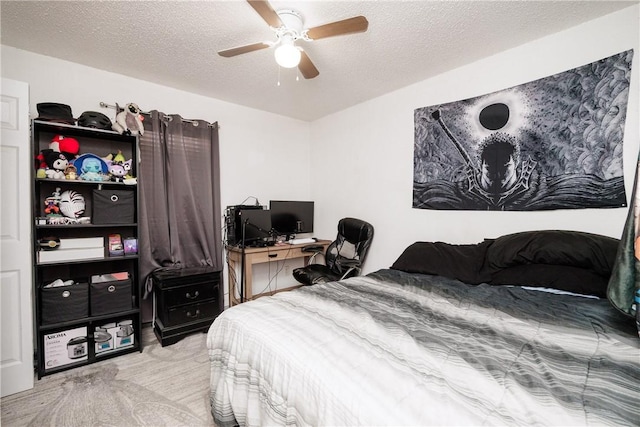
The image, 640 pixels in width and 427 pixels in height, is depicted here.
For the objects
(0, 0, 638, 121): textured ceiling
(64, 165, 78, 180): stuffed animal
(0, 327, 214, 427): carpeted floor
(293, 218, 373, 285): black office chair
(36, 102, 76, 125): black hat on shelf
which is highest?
(0, 0, 638, 121): textured ceiling

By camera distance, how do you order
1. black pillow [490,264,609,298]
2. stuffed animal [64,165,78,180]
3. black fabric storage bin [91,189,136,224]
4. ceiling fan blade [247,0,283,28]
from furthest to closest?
black fabric storage bin [91,189,136,224]
stuffed animal [64,165,78,180]
black pillow [490,264,609,298]
ceiling fan blade [247,0,283,28]

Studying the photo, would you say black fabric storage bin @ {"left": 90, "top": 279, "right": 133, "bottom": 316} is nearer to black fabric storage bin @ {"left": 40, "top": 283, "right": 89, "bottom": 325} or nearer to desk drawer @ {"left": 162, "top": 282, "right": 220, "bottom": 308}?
black fabric storage bin @ {"left": 40, "top": 283, "right": 89, "bottom": 325}

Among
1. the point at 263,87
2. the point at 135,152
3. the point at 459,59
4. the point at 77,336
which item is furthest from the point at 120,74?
the point at 459,59

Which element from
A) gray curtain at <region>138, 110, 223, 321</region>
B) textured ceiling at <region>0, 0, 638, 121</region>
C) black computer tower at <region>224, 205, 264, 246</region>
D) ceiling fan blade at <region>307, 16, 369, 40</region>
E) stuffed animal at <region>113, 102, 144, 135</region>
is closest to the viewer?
ceiling fan blade at <region>307, 16, 369, 40</region>

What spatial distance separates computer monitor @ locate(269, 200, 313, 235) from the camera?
3482 millimetres

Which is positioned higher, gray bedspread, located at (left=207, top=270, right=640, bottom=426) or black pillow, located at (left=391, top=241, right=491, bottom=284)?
black pillow, located at (left=391, top=241, right=491, bottom=284)

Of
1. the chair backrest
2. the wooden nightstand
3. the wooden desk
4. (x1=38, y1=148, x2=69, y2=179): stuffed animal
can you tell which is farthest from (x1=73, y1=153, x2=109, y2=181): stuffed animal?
the chair backrest

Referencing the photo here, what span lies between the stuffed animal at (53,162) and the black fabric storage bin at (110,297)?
91 centimetres

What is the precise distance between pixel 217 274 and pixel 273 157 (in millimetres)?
1781

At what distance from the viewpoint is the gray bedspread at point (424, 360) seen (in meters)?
0.75

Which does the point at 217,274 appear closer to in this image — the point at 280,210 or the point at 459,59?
the point at 280,210

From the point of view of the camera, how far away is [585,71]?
6.20ft

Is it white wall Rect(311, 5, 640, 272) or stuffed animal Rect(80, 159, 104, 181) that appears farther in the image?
stuffed animal Rect(80, 159, 104, 181)

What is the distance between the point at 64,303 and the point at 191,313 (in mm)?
939
